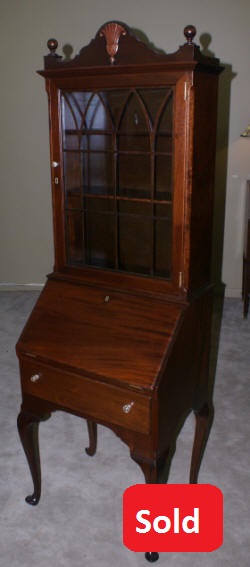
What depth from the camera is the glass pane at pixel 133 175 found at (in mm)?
1884

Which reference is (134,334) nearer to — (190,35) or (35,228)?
(190,35)

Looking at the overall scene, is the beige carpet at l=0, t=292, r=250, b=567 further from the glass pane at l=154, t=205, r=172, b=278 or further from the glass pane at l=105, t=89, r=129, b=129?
the glass pane at l=105, t=89, r=129, b=129

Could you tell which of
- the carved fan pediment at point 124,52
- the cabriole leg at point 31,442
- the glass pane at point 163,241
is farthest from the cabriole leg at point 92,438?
the carved fan pediment at point 124,52

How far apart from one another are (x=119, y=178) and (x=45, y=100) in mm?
2766

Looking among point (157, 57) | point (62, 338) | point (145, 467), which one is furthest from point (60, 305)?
point (157, 57)

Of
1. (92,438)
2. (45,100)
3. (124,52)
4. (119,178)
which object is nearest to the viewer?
(124,52)

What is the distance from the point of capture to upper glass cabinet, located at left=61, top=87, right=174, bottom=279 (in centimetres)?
176

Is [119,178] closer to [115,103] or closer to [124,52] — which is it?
[115,103]

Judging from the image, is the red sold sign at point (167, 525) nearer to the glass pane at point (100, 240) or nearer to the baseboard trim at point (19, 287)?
the glass pane at point (100, 240)

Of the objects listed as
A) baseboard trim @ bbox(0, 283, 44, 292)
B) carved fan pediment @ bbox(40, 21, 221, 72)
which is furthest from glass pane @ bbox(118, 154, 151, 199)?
baseboard trim @ bbox(0, 283, 44, 292)

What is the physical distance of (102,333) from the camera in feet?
5.99

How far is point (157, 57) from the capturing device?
5.26 feet

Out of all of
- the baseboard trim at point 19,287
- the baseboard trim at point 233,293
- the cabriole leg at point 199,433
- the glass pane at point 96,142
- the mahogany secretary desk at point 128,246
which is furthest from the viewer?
the baseboard trim at point 19,287

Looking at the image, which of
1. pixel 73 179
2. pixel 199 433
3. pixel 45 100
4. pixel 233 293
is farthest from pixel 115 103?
pixel 233 293
